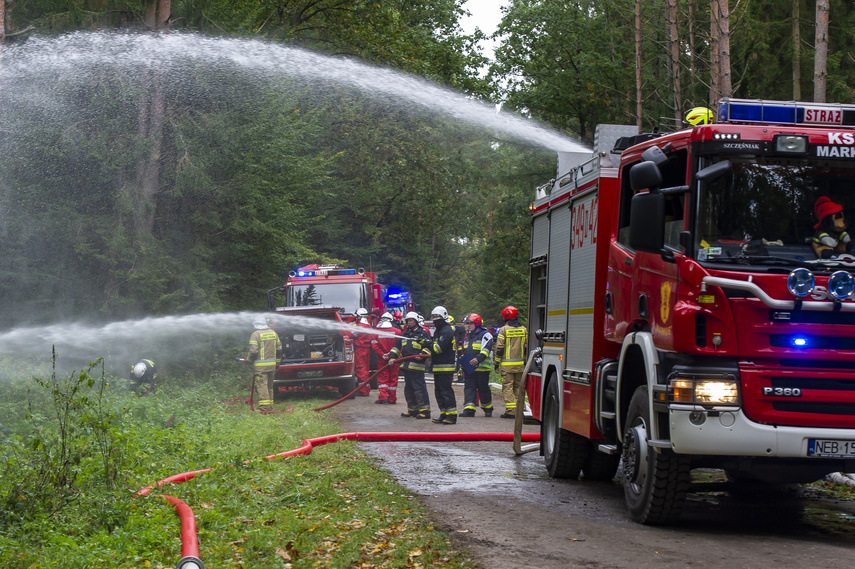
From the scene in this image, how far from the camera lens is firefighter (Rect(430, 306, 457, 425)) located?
1470cm

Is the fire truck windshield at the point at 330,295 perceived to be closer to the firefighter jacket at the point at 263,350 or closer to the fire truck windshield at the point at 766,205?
the firefighter jacket at the point at 263,350

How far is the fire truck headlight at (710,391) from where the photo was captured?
591cm

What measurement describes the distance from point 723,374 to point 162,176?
1709 cm

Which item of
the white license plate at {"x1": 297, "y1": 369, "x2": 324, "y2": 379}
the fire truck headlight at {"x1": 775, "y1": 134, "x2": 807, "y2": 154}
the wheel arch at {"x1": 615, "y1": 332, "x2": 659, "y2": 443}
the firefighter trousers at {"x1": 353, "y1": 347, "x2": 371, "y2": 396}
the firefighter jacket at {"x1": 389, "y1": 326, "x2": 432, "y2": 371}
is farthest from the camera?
the firefighter trousers at {"x1": 353, "y1": 347, "x2": 371, "y2": 396}

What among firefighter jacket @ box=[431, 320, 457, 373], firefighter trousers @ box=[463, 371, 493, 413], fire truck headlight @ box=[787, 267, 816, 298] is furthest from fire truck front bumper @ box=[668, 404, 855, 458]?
firefighter trousers @ box=[463, 371, 493, 413]

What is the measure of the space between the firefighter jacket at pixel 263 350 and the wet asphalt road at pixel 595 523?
6.29 metres

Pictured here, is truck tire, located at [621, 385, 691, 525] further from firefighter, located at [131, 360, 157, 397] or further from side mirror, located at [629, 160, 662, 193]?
firefighter, located at [131, 360, 157, 397]

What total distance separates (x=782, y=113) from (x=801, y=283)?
1.56 meters

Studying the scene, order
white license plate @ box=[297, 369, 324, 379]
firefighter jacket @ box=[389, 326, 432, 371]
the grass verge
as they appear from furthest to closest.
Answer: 1. white license plate @ box=[297, 369, 324, 379]
2. firefighter jacket @ box=[389, 326, 432, 371]
3. the grass verge

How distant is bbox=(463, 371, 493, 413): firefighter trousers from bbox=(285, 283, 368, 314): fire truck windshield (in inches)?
239

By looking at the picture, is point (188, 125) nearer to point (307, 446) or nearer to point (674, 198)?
point (307, 446)

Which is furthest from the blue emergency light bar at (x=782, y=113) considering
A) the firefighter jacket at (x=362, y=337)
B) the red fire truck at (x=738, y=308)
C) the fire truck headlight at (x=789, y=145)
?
the firefighter jacket at (x=362, y=337)

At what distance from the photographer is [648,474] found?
6.59 metres

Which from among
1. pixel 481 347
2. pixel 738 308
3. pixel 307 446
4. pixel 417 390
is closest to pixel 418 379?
pixel 417 390
